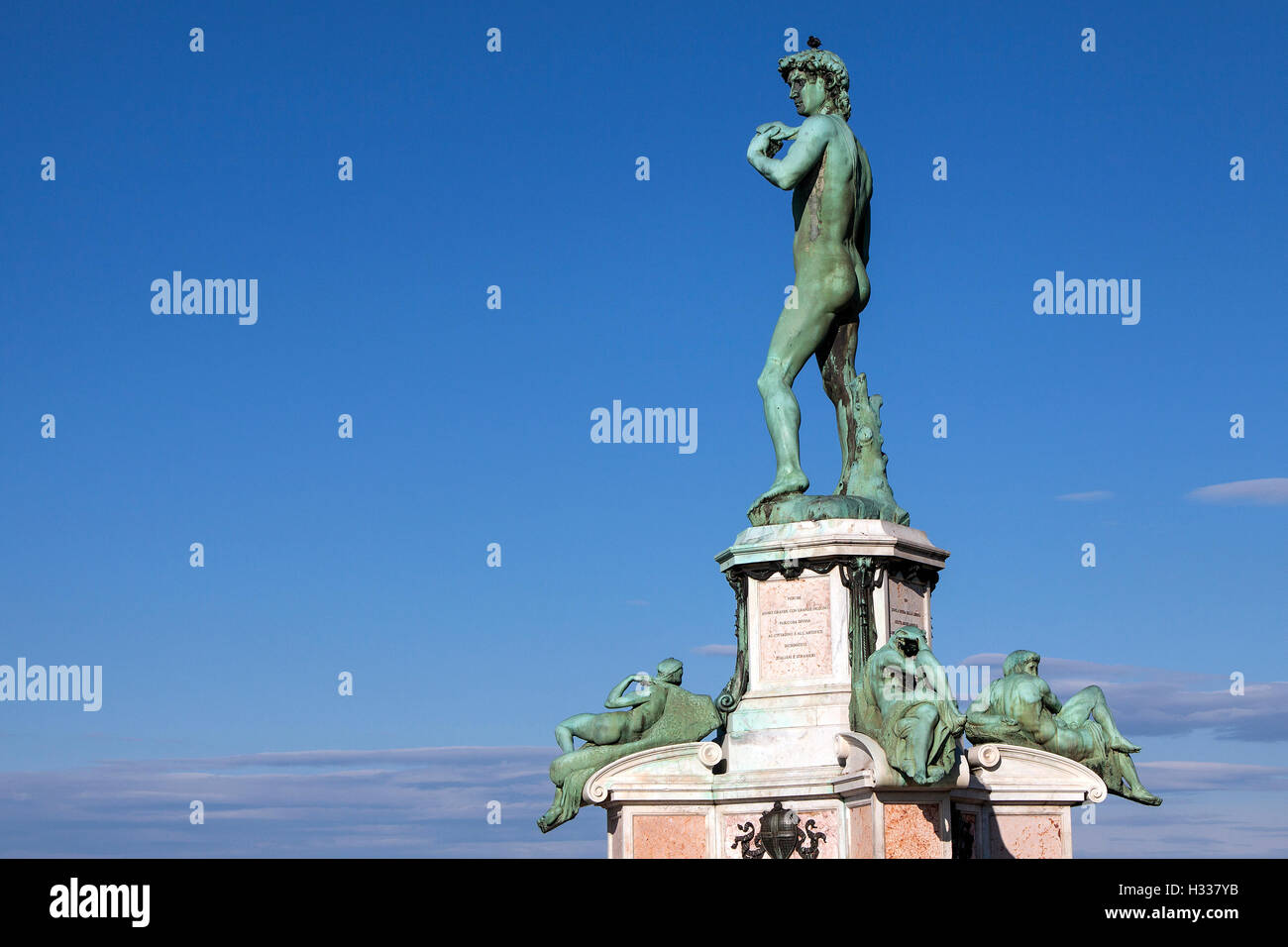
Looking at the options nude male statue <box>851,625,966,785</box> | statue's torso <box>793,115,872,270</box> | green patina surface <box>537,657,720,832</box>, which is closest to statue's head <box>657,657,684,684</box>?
green patina surface <box>537,657,720,832</box>

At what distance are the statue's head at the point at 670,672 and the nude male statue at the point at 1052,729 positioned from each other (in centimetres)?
332

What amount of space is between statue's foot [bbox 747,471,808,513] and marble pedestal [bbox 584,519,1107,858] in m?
0.48

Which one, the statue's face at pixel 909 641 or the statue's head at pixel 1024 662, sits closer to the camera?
the statue's face at pixel 909 641

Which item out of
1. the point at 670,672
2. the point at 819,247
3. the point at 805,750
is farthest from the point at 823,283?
the point at 805,750

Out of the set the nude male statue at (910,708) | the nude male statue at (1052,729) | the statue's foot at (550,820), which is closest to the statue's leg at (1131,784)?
the nude male statue at (1052,729)

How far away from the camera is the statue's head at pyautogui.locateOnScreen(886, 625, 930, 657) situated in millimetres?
20828

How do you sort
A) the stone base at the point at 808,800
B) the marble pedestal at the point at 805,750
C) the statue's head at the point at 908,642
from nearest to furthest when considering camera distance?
1. the statue's head at the point at 908,642
2. the stone base at the point at 808,800
3. the marble pedestal at the point at 805,750

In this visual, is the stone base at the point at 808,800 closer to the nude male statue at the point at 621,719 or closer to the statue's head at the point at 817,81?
the nude male statue at the point at 621,719

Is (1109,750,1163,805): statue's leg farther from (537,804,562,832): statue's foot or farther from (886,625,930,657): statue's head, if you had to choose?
(537,804,562,832): statue's foot

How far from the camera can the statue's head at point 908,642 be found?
68.3 feet

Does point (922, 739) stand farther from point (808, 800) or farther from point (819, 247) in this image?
point (819, 247)

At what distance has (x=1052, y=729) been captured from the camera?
22.3 metres

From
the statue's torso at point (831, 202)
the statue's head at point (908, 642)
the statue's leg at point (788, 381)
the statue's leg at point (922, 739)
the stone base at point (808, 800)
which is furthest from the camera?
the statue's torso at point (831, 202)
